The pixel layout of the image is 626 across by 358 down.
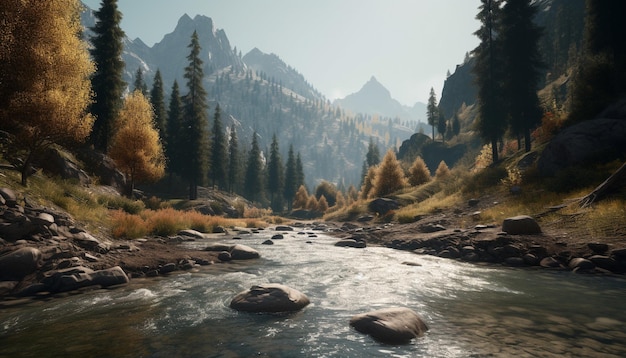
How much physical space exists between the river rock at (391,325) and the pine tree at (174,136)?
47755 mm

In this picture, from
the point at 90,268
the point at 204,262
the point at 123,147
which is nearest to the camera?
the point at 90,268

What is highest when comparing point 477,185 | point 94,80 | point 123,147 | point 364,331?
point 94,80

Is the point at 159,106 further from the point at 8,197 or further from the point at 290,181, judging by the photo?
the point at 8,197

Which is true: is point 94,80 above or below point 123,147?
above

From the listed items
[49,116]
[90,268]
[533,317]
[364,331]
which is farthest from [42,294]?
[533,317]

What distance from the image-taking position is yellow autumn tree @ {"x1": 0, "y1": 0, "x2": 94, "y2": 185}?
39.9 feet

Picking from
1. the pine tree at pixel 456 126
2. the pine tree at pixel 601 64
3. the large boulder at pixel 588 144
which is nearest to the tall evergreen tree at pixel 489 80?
the pine tree at pixel 601 64

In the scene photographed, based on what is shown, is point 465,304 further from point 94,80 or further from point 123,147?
point 94,80

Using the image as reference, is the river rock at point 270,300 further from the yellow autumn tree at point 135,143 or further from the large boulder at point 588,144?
the yellow autumn tree at point 135,143

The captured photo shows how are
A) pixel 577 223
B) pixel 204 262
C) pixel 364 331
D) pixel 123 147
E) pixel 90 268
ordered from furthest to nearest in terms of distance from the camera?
pixel 123 147, pixel 577 223, pixel 204 262, pixel 90 268, pixel 364 331

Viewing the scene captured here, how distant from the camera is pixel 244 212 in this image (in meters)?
47.5

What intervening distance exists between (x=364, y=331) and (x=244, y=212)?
143 ft

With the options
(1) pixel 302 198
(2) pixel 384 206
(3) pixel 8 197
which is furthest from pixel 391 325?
(1) pixel 302 198

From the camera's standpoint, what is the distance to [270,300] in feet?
22.2
